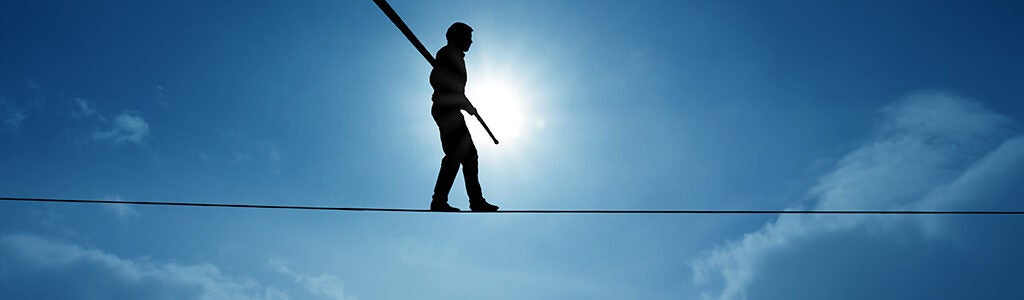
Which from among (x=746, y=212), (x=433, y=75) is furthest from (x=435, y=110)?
(x=746, y=212)

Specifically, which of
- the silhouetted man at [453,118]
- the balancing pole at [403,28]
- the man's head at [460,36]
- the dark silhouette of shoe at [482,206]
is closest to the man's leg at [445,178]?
the silhouetted man at [453,118]

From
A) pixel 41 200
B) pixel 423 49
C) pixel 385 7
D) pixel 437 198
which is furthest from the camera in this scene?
pixel 437 198

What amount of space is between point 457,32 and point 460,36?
2.1 inches

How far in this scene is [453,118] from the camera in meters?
5.50

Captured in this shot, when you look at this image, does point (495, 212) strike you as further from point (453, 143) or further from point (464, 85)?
point (464, 85)

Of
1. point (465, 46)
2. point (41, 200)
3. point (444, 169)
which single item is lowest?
point (41, 200)

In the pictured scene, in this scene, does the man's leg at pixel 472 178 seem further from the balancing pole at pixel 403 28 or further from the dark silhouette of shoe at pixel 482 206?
the balancing pole at pixel 403 28

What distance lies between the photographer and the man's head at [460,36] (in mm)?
5480

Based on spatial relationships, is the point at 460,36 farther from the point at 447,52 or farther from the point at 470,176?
the point at 470,176

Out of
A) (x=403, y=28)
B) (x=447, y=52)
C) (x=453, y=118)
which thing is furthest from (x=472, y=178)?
(x=403, y=28)

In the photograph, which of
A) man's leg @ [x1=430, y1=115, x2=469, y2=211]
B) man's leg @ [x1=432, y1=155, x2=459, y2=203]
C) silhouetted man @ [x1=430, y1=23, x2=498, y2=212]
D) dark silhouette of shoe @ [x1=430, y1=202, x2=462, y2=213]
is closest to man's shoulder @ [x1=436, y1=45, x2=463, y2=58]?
silhouetted man @ [x1=430, y1=23, x2=498, y2=212]

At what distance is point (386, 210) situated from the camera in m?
5.32

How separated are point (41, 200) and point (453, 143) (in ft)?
12.3

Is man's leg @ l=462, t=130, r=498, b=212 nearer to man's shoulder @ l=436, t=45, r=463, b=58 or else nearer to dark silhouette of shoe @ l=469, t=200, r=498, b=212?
dark silhouette of shoe @ l=469, t=200, r=498, b=212
